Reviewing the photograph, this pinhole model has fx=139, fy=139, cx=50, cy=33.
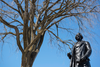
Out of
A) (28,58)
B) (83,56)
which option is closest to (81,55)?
(83,56)

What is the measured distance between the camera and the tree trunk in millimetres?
7062

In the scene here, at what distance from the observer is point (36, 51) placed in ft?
26.5

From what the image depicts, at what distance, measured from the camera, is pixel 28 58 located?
7410 mm

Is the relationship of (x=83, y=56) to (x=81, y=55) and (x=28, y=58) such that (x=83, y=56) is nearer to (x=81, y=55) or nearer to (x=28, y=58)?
(x=81, y=55)

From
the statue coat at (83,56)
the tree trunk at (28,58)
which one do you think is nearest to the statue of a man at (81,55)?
the statue coat at (83,56)

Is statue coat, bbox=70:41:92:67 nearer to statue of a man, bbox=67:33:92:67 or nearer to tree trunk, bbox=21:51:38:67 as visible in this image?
statue of a man, bbox=67:33:92:67

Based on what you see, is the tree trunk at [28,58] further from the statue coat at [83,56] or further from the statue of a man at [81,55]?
the statue coat at [83,56]

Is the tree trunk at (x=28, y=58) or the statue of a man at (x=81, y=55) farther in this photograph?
the tree trunk at (x=28, y=58)

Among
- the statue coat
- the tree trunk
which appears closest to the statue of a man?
the statue coat

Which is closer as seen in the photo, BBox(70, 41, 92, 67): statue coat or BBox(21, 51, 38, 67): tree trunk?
BBox(70, 41, 92, 67): statue coat

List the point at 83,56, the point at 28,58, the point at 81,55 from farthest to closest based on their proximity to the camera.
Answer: the point at 28,58 → the point at 81,55 → the point at 83,56

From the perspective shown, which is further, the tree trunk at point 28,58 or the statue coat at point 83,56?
the tree trunk at point 28,58

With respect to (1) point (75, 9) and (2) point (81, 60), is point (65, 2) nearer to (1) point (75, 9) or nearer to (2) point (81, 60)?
(1) point (75, 9)

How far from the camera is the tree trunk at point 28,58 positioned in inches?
278
